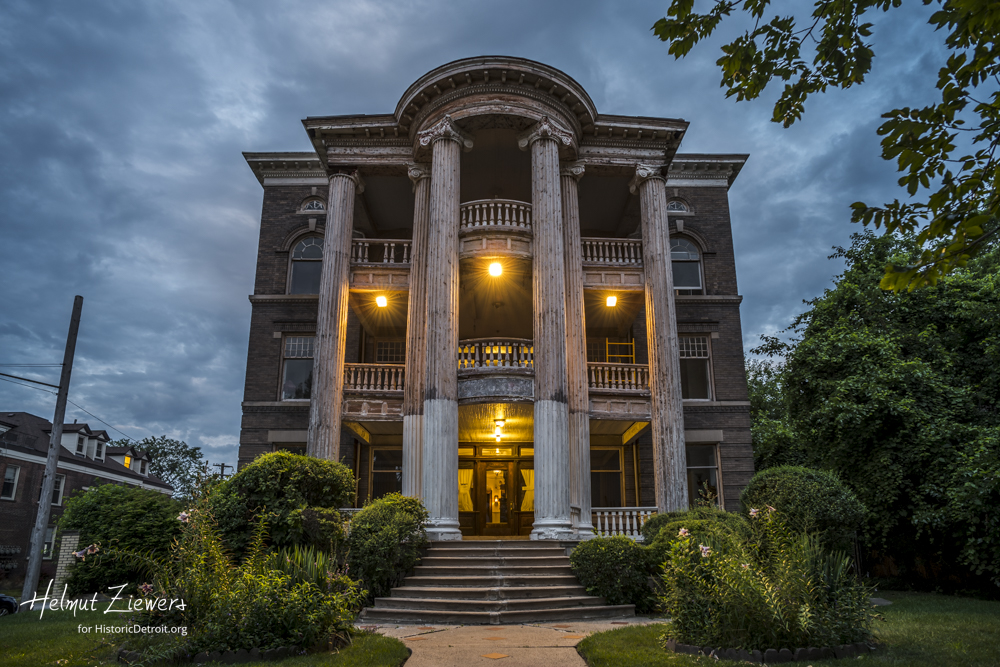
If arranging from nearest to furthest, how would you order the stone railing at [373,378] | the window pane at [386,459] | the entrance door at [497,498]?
the stone railing at [373,378]
the entrance door at [497,498]
the window pane at [386,459]

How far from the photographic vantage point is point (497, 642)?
8484 mm

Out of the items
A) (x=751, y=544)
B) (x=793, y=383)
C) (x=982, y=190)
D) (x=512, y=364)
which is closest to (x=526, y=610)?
(x=751, y=544)

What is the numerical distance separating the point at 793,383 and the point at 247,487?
1549cm

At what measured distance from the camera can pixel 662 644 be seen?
772cm

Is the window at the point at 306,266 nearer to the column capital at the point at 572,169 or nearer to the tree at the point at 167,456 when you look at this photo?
the column capital at the point at 572,169

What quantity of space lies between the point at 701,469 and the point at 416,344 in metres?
10.6

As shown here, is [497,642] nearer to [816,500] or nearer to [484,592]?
[484,592]

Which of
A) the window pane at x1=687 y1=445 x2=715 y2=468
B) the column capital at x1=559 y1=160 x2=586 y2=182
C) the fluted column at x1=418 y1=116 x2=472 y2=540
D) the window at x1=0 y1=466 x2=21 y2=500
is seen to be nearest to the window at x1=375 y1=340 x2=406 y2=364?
the fluted column at x1=418 y1=116 x2=472 y2=540

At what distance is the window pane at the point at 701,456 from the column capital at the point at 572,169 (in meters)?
9.72

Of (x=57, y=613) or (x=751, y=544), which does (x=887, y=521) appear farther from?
(x=57, y=613)

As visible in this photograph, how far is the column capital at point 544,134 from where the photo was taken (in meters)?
17.6

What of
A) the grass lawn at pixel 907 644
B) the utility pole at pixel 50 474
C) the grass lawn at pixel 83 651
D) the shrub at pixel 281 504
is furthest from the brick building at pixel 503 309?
the grass lawn at pixel 83 651

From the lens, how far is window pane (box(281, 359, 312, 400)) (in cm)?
2122

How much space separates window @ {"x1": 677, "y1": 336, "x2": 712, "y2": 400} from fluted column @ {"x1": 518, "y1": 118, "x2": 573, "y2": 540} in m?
6.78
